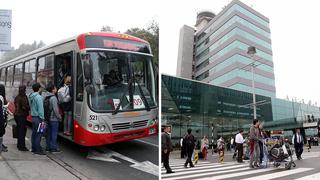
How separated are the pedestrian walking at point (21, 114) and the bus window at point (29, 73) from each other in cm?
10

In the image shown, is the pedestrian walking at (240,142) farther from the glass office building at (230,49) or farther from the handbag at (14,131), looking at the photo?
the handbag at (14,131)

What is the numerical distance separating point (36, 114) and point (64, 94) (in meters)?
0.38

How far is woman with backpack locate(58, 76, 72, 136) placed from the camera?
3599mm

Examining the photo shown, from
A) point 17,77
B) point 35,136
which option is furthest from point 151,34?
point 35,136

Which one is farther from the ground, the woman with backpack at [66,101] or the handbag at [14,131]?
the woman with backpack at [66,101]

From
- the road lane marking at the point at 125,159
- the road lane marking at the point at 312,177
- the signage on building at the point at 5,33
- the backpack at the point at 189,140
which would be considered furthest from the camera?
the road lane marking at the point at 312,177

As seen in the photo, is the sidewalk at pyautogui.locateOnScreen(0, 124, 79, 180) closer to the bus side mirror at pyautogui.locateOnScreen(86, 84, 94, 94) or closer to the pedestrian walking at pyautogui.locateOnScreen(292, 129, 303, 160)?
the bus side mirror at pyautogui.locateOnScreen(86, 84, 94, 94)

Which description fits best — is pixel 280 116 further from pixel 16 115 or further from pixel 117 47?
pixel 16 115

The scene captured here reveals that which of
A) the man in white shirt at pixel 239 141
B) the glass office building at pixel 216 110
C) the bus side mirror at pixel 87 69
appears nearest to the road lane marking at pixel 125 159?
the glass office building at pixel 216 110

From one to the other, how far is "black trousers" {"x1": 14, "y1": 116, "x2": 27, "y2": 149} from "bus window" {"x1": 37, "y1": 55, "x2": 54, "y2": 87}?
521 millimetres

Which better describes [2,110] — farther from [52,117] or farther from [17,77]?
[52,117]

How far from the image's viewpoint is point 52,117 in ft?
12.0

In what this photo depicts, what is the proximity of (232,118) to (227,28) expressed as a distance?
117 centimetres

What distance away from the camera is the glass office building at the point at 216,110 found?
2750mm
